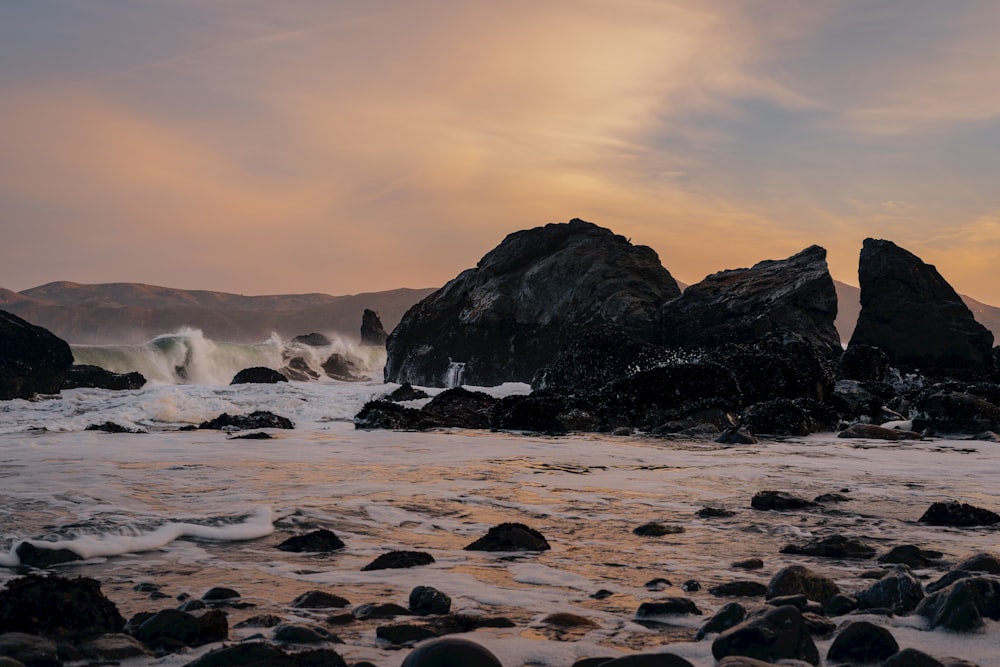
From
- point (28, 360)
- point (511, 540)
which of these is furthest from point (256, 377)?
point (511, 540)

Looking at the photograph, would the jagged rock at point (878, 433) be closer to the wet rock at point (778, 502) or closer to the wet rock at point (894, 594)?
the wet rock at point (778, 502)

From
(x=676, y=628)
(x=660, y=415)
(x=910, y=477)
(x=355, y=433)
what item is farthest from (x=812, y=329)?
(x=676, y=628)

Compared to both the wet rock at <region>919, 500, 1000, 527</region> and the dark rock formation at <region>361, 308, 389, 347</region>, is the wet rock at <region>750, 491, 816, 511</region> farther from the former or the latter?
the dark rock formation at <region>361, 308, 389, 347</region>

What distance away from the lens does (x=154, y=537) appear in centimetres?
493

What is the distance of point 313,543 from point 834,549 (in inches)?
112

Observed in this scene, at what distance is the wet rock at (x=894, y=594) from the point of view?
3412mm

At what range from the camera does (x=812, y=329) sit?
29.4 m

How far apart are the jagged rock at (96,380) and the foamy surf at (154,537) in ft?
78.5

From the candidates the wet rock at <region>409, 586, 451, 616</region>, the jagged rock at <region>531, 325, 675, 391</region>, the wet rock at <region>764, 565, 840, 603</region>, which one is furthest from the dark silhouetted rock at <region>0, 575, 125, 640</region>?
the jagged rock at <region>531, 325, 675, 391</region>

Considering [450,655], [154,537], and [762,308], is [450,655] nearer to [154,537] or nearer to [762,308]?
[154,537]

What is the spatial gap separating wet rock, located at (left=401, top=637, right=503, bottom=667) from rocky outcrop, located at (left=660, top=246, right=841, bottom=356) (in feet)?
87.3

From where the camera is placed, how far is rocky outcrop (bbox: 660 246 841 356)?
28953mm

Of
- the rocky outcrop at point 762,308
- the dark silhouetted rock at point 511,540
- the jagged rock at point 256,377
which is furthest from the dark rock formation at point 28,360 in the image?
the dark silhouetted rock at point 511,540

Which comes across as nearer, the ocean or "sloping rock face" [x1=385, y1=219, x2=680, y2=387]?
the ocean
